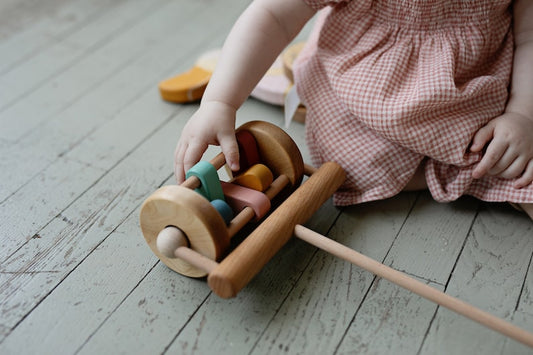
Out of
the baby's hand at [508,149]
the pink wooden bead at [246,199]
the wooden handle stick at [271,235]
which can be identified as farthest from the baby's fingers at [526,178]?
the pink wooden bead at [246,199]

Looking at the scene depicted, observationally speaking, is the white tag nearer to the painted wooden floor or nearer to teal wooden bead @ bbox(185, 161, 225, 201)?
the painted wooden floor

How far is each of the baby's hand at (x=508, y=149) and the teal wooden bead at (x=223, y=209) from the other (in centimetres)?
34

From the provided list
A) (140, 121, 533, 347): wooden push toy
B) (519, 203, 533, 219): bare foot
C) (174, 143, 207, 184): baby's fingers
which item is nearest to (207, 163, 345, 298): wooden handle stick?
A: (140, 121, 533, 347): wooden push toy

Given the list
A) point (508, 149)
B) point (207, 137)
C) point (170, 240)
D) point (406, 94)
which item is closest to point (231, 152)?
point (207, 137)

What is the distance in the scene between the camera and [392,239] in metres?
0.76

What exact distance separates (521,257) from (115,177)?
601 mm

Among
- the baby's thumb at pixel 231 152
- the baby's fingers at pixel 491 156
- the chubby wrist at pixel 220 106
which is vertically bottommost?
the baby's fingers at pixel 491 156

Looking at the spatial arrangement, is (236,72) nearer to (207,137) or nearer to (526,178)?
(207,137)

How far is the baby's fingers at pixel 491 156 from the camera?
737 mm

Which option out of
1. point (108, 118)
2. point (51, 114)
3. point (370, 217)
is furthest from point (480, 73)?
point (51, 114)

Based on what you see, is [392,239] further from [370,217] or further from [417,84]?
[417,84]

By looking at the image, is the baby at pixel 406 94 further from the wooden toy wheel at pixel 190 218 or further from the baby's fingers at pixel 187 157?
the wooden toy wheel at pixel 190 218

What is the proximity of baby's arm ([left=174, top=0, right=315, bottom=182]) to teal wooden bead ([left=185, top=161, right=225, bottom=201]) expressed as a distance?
0.05 m

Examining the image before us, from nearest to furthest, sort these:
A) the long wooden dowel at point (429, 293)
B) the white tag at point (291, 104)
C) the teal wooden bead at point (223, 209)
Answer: the long wooden dowel at point (429, 293), the teal wooden bead at point (223, 209), the white tag at point (291, 104)
